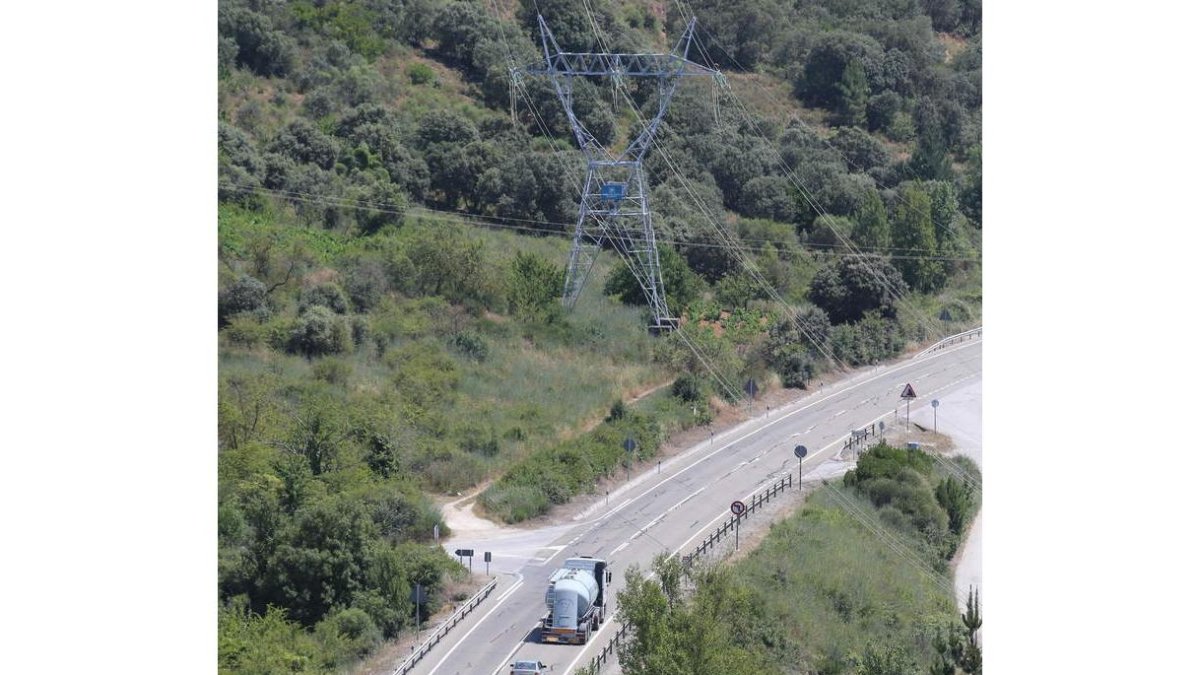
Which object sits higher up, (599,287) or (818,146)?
(818,146)

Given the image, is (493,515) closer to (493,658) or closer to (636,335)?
(493,658)

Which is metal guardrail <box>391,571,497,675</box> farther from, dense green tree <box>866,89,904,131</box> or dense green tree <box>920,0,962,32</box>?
dense green tree <box>920,0,962,32</box>

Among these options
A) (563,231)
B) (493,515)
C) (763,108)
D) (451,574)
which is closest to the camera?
(451,574)

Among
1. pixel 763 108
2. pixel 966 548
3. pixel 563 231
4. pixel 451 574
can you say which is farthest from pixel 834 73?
pixel 451 574

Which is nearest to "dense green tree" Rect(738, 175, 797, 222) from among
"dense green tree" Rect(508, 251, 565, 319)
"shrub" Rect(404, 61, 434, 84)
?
"dense green tree" Rect(508, 251, 565, 319)

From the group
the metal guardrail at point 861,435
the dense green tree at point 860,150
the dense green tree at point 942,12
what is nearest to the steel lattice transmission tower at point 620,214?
the metal guardrail at point 861,435

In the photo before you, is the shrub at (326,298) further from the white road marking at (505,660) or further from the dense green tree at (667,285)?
the white road marking at (505,660)

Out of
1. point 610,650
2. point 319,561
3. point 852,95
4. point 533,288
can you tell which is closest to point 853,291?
point 533,288
